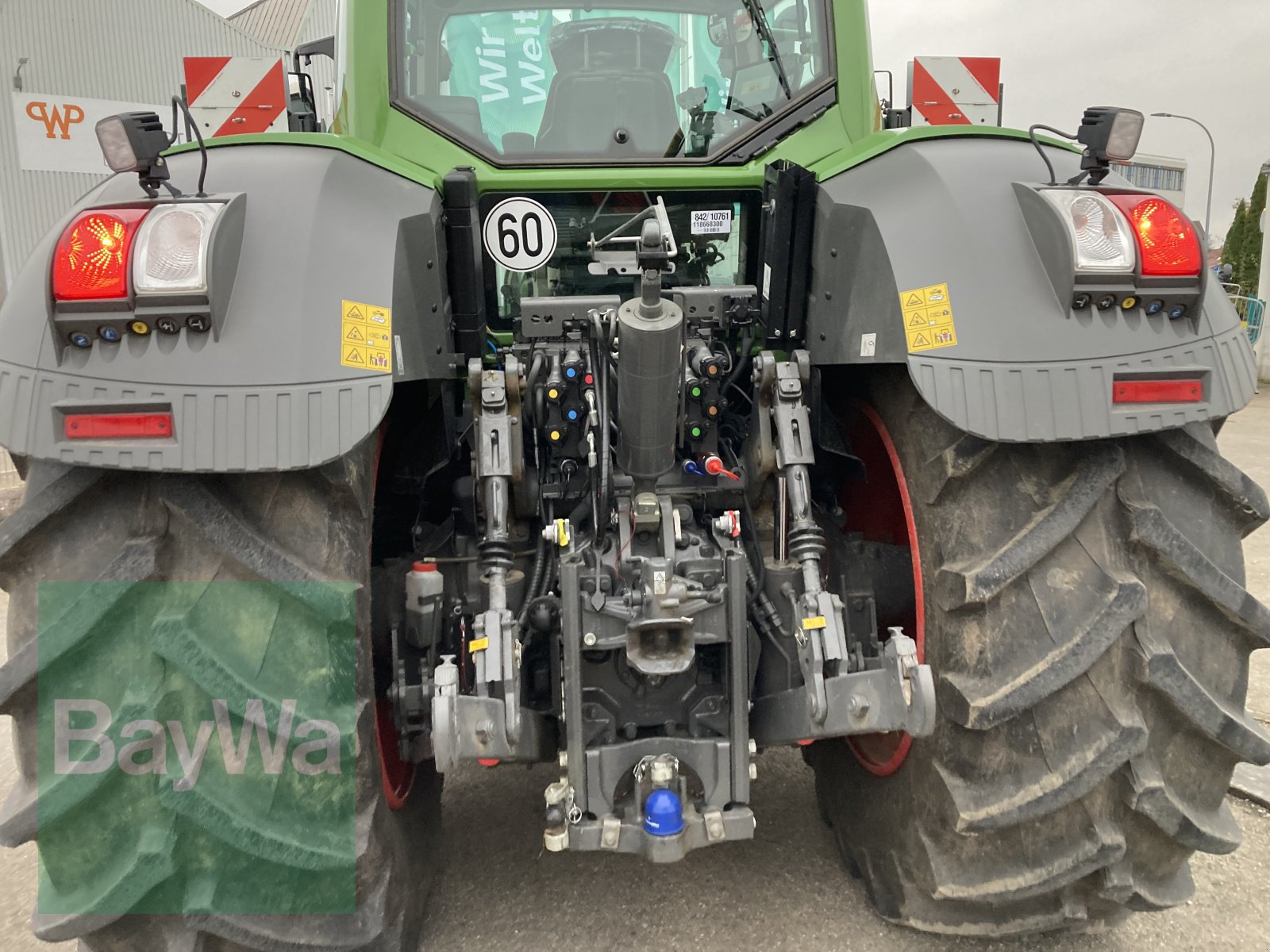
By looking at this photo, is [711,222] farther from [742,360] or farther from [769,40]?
[769,40]

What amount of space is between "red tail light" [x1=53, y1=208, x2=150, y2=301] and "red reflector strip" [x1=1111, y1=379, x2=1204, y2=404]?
1871 mm

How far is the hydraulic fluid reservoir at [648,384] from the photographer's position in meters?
2.00

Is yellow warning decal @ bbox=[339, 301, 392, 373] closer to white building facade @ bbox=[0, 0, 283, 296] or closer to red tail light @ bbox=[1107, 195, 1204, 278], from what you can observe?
red tail light @ bbox=[1107, 195, 1204, 278]

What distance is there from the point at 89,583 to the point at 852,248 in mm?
1708

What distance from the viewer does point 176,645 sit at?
1.76 meters

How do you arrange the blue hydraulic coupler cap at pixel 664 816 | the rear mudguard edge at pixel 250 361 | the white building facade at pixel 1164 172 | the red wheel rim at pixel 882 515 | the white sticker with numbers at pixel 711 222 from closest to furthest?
the rear mudguard edge at pixel 250 361, the blue hydraulic coupler cap at pixel 664 816, the red wheel rim at pixel 882 515, the white sticker with numbers at pixel 711 222, the white building facade at pixel 1164 172

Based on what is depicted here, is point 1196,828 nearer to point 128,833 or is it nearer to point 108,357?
point 128,833

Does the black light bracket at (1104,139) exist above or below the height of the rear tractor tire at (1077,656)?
above

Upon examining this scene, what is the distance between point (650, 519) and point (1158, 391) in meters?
1.07

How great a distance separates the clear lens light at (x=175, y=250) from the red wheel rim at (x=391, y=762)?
1024 millimetres

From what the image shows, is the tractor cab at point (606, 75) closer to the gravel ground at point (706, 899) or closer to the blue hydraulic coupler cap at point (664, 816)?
the blue hydraulic coupler cap at point (664, 816)

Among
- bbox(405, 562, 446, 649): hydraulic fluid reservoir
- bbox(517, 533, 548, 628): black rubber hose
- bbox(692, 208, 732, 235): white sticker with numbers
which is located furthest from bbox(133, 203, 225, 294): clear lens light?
bbox(692, 208, 732, 235): white sticker with numbers

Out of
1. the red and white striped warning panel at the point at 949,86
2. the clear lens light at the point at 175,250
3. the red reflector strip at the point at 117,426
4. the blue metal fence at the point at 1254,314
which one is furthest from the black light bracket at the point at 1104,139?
the blue metal fence at the point at 1254,314

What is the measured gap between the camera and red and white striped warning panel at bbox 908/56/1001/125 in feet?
13.1
